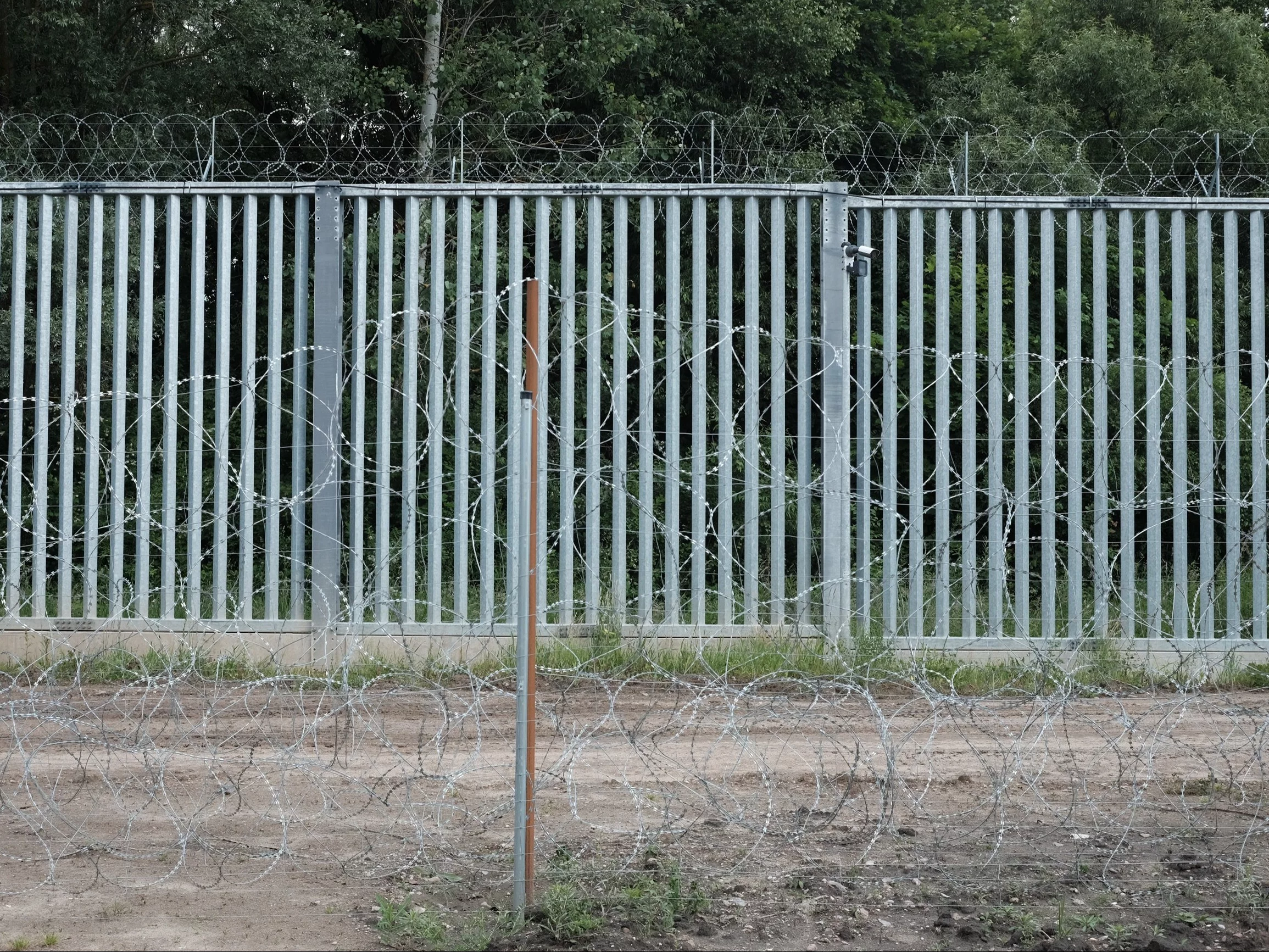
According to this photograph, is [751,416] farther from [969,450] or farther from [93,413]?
[93,413]

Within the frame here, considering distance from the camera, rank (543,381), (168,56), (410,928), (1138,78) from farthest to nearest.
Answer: (1138,78)
(168,56)
(543,381)
(410,928)

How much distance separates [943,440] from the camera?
775cm

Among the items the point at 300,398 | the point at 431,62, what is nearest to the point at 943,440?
the point at 300,398

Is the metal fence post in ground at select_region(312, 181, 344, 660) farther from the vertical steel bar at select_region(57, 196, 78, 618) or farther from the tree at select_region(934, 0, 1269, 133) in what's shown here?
the tree at select_region(934, 0, 1269, 133)

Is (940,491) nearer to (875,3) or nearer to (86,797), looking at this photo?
(86,797)

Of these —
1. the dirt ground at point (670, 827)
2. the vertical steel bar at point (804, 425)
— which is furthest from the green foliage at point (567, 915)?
the vertical steel bar at point (804, 425)

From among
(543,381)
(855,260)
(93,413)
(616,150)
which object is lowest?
(93,413)

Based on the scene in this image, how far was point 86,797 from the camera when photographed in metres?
Result: 5.58

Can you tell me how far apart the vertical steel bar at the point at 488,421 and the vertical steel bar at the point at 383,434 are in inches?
21.6

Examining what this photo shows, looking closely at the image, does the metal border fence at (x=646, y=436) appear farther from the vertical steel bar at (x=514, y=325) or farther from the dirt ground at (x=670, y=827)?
the dirt ground at (x=670, y=827)

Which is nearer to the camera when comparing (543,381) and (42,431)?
(42,431)

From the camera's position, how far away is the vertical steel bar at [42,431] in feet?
26.2

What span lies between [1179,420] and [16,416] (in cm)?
677

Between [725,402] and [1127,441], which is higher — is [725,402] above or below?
above
